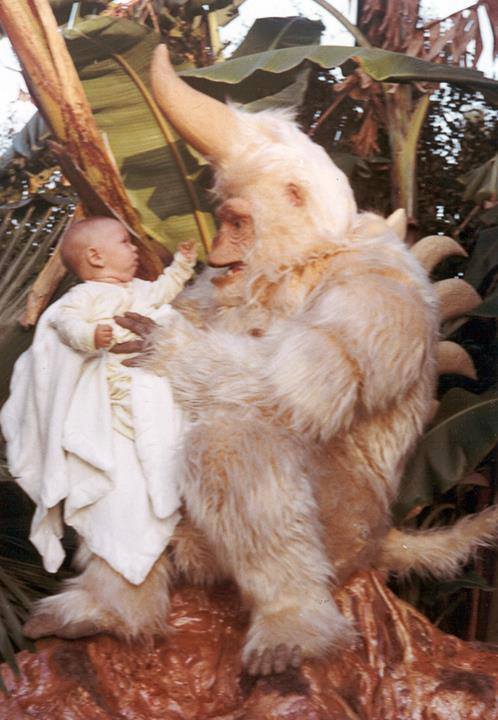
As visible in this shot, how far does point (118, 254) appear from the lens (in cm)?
245

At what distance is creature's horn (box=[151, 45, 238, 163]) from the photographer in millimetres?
2512

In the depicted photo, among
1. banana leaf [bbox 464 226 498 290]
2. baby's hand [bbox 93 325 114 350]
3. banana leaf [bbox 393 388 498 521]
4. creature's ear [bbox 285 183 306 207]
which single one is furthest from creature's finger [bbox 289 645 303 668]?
banana leaf [bbox 464 226 498 290]

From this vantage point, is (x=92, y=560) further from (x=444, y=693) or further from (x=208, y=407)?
(x=444, y=693)

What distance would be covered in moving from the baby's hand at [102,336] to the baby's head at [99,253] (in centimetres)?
12

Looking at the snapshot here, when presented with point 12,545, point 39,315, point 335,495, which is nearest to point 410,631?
point 335,495

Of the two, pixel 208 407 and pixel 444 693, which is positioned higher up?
pixel 208 407

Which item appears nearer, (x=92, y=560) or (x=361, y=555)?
(x=92, y=560)

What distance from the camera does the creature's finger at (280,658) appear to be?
2.27 m

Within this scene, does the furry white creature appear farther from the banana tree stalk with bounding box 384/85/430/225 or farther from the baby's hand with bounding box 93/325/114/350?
the banana tree stalk with bounding box 384/85/430/225

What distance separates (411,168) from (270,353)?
2.71ft

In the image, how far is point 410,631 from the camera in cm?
262

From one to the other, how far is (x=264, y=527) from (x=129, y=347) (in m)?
0.48

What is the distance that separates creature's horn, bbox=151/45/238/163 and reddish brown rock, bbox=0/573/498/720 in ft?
3.23

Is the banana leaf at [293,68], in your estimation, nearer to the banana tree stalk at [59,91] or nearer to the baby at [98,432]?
the banana tree stalk at [59,91]
